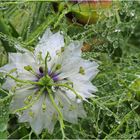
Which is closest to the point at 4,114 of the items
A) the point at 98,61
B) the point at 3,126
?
the point at 3,126

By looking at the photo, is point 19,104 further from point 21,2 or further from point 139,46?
point 139,46

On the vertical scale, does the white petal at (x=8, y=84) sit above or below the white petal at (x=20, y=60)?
below

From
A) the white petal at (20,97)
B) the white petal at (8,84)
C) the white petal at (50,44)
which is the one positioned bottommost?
the white petal at (20,97)

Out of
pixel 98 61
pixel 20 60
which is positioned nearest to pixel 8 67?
pixel 20 60

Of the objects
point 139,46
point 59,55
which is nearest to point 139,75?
point 59,55

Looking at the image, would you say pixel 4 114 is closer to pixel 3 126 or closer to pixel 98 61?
pixel 3 126
